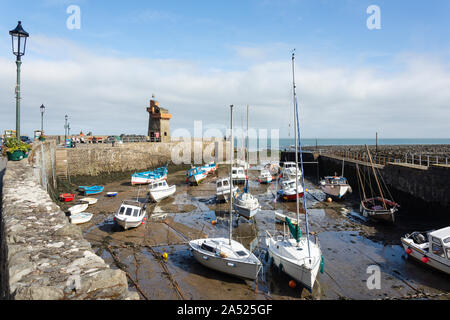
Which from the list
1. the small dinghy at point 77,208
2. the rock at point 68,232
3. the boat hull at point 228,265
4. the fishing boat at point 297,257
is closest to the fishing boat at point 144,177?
the small dinghy at point 77,208

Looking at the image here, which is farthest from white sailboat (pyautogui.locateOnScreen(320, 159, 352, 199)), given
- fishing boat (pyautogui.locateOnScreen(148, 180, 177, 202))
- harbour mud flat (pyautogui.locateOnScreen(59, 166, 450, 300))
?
fishing boat (pyautogui.locateOnScreen(148, 180, 177, 202))

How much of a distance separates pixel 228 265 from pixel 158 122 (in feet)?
130

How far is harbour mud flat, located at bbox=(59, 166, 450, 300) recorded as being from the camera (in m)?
10.3

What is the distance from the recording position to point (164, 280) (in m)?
10.8

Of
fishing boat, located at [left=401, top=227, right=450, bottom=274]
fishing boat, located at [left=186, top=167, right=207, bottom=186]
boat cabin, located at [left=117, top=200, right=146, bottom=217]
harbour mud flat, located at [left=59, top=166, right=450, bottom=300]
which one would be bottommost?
harbour mud flat, located at [left=59, top=166, right=450, bottom=300]

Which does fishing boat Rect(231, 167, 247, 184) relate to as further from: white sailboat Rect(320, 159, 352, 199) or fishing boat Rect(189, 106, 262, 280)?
fishing boat Rect(189, 106, 262, 280)

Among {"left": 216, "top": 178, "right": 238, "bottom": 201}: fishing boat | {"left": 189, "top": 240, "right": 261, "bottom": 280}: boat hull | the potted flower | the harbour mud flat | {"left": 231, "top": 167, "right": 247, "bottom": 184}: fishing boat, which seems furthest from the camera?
{"left": 231, "top": 167, "right": 247, "bottom": 184}: fishing boat

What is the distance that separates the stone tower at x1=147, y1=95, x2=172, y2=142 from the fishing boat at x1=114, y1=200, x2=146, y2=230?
31.1m

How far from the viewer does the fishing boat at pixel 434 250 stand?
36.9 ft

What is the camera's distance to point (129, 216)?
52.9 feet

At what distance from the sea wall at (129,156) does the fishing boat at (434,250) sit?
3269cm

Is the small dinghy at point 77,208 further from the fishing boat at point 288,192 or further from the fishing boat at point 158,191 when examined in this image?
the fishing boat at point 288,192
